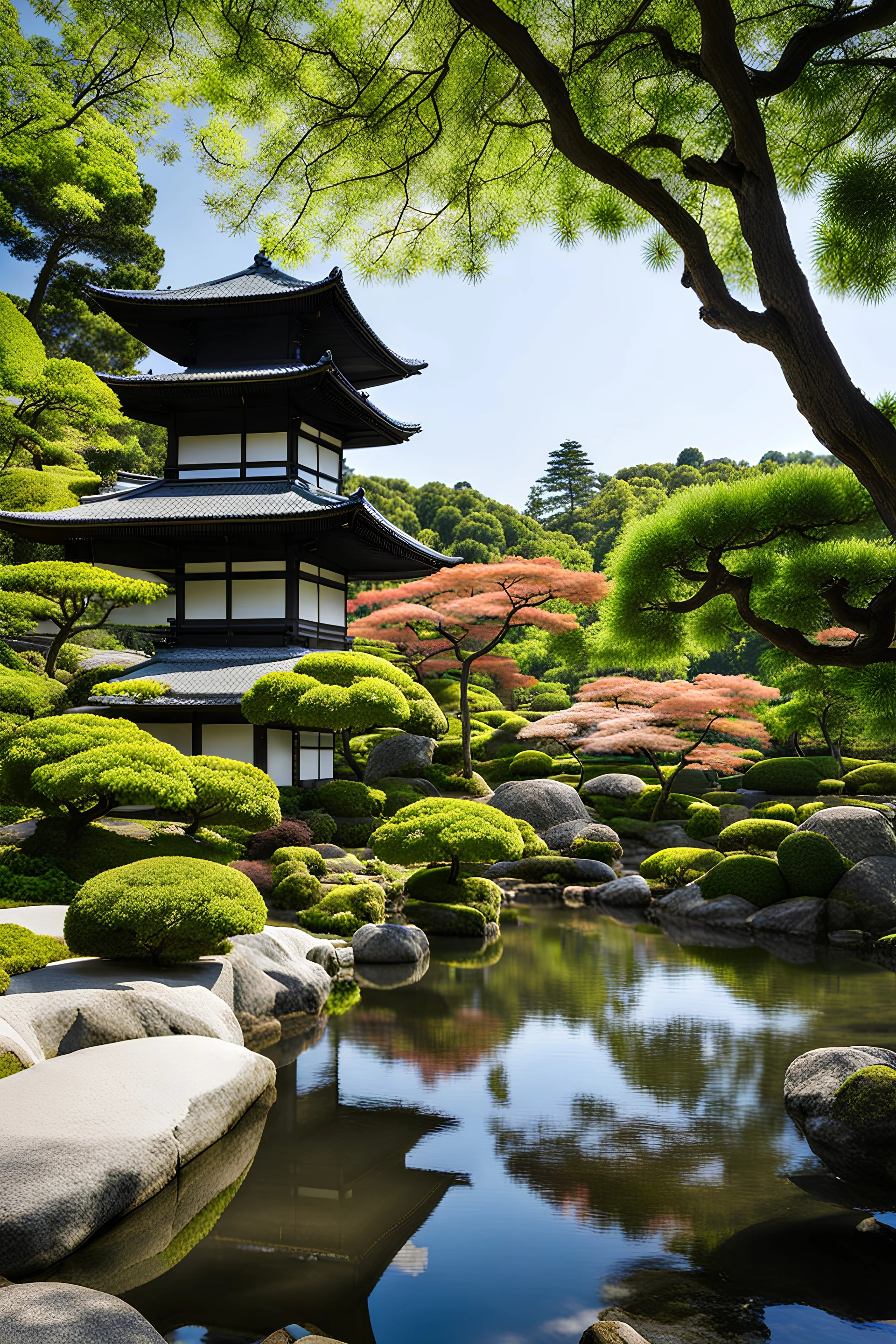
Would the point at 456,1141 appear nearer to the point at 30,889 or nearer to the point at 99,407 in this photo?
the point at 30,889

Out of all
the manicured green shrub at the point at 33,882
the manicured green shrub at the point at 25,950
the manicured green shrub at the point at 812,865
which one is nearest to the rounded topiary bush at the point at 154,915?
the manicured green shrub at the point at 25,950

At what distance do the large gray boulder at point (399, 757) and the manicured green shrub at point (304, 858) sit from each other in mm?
7280

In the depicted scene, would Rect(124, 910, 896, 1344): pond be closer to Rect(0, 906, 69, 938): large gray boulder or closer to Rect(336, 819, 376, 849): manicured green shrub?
Rect(0, 906, 69, 938): large gray boulder

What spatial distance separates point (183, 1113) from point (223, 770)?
4925 millimetres

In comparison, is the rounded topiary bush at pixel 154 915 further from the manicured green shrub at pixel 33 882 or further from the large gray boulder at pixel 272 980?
the manicured green shrub at pixel 33 882

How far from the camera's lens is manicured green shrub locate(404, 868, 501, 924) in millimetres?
11930

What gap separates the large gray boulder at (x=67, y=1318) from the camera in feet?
8.89

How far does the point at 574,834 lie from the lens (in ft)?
56.2

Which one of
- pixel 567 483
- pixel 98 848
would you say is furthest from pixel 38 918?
pixel 567 483

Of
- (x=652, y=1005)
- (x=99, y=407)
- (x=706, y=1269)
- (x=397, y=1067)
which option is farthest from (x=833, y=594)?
(x=99, y=407)

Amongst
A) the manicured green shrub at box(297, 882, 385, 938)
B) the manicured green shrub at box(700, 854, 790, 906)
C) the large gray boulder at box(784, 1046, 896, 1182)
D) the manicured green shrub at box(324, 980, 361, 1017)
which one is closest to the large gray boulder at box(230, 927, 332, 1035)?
the manicured green shrub at box(324, 980, 361, 1017)

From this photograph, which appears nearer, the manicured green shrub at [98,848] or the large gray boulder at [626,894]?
the manicured green shrub at [98,848]

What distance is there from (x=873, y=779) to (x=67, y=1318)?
67.9ft

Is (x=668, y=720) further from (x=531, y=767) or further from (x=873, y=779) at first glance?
(x=873, y=779)
